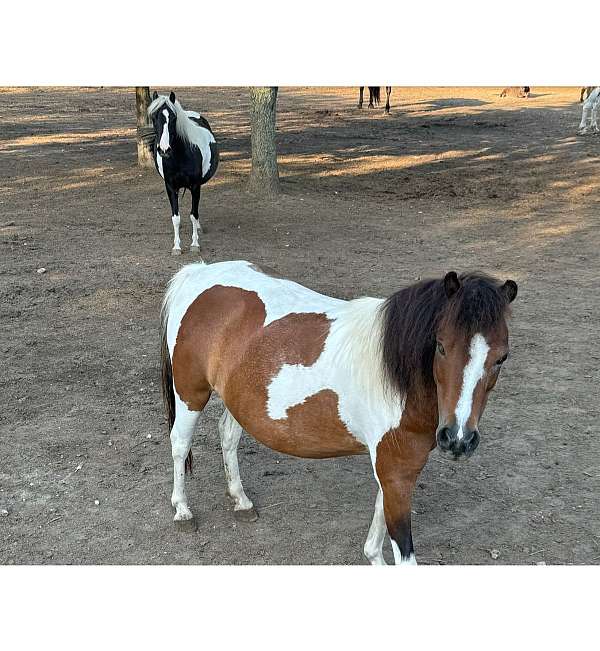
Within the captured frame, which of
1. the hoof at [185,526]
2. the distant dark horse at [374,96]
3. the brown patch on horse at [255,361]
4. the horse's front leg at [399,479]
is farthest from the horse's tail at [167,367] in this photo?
the distant dark horse at [374,96]

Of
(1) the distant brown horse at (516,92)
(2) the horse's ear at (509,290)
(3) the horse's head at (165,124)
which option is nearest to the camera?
(2) the horse's ear at (509,290)

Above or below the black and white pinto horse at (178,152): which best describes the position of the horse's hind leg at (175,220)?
below

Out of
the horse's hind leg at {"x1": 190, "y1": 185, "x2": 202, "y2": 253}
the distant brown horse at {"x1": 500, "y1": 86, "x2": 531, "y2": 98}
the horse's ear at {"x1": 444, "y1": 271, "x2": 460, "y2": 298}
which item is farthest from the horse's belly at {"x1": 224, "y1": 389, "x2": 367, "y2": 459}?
the distant brown horse at {"x1": 500, "y1": 86, "x2": 531, "y2": 98}

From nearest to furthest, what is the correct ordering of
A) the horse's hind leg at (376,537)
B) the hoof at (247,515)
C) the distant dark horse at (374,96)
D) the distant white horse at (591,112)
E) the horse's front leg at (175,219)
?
the horse's hind leg at (376,537) < the hoof at (247,515) < the horse's front leg at (175,219) < the distant white horse at (591,112) < the distant dark horse at (374,96)

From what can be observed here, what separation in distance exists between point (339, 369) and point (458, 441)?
0.79 meters

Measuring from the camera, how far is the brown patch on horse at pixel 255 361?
3.17m

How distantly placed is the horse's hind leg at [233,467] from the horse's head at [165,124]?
5.15 metres

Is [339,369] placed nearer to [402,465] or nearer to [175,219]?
[402,465]

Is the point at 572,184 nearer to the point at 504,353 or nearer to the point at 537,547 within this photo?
the point at 537,547

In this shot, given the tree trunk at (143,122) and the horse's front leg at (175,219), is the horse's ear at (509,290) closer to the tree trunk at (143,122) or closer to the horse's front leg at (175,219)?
the horse's front leg at (175,219)

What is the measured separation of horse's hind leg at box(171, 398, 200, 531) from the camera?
12.5 feet

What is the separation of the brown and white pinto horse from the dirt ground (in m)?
0.39

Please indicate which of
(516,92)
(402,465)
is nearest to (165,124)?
(402,465)

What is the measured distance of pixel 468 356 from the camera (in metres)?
2.43
